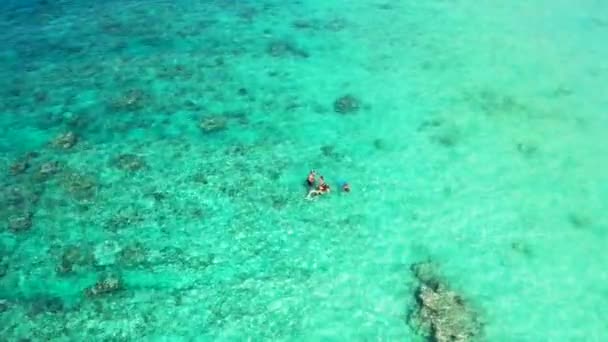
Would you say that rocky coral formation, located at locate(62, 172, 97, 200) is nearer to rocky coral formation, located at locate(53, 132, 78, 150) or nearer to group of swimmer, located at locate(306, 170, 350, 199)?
rocky coral formation, located at locate(53, 132, 78, 150)

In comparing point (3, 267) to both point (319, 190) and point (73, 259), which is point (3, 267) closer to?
point (73, 259)

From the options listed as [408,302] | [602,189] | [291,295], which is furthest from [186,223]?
[602,189]

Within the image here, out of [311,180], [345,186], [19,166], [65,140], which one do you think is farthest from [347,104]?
[19,166]

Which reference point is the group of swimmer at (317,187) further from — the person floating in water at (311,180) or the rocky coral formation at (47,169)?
the rocky coral formation at (47,169)

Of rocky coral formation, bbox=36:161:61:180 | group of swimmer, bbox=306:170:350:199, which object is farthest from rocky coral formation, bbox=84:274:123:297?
group of swimmer, bbox=306:170:350:199

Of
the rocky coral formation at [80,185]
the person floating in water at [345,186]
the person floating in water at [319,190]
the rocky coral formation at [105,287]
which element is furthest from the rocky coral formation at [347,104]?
the rocky coral formation at [105,287]

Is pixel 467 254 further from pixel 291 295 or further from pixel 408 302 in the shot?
pixel 291 295
